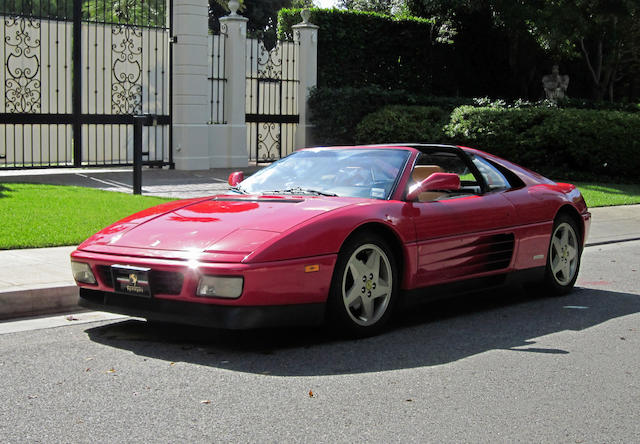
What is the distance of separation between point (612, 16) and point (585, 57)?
5024 mm

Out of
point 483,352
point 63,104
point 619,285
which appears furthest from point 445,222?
point 63,104

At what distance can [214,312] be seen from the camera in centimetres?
561

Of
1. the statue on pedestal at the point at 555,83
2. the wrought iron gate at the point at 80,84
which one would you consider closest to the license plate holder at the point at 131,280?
the wrought iron gate at the point at 80,84

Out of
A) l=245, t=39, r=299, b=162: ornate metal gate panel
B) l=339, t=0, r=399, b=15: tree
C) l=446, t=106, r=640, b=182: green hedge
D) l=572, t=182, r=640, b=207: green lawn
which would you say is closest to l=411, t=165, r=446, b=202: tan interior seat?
l=572, t=182, r=640, b=207: green lawn

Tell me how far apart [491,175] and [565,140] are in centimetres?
1194

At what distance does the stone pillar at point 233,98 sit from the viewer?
66.1ft

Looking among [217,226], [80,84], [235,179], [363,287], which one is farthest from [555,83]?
[217,226]

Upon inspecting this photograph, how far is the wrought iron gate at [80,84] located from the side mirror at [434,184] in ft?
38.9

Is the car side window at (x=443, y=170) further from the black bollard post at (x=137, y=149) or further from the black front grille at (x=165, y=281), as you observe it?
the black bollard post at (x=137, y=149)

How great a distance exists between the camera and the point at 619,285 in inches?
346

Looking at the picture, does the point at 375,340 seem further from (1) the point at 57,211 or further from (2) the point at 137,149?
(2) the point at 137,149

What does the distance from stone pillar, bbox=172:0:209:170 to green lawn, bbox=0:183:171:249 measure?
4654 mm

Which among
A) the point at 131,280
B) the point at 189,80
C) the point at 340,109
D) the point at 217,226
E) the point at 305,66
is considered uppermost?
the point at 305,66

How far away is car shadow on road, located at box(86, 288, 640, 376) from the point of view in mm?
5641
